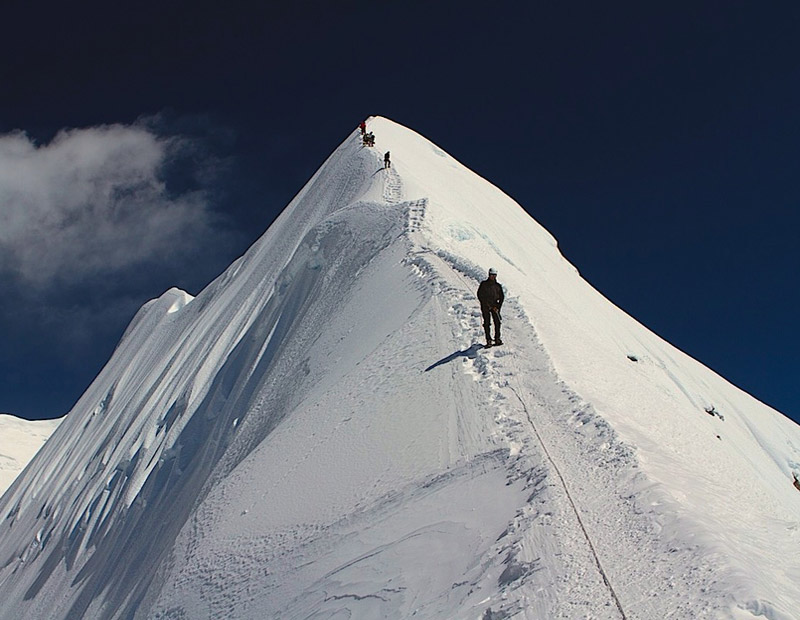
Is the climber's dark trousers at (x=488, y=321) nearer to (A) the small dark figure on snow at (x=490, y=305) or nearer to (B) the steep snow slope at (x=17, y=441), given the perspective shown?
(A) the small dark figure on snow at (x=490, y=305)

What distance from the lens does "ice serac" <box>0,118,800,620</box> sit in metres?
4.75

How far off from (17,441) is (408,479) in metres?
114

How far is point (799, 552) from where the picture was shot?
5.19 meters

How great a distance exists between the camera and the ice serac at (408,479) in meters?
4.75

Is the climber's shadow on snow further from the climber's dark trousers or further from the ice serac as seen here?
the climber's dark trousers

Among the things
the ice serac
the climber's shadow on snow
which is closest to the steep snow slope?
→ the ice serac

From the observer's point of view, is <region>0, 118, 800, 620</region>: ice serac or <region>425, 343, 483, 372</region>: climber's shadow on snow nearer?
<region>0, 118, 800, 620</region>: ice serac

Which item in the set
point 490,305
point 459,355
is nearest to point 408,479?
point 459,355

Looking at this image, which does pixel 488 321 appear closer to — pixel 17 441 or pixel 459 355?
pixel 459 355

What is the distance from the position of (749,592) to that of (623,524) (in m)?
1.25

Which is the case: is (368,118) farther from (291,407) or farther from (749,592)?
(749,592)

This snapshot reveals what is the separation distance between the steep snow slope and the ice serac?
81768 mm

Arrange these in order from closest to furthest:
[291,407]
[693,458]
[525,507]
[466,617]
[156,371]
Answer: [466,617]
[525,507]
[693,458]
[291,407]
[156,371]

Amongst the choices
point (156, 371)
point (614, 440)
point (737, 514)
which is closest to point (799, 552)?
point (737, 514)
